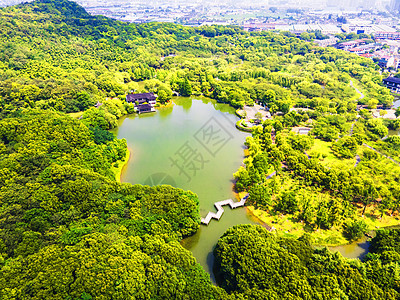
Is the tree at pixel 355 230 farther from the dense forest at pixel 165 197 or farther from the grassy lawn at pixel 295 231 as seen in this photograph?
the grassy lawn at pixel 295 231

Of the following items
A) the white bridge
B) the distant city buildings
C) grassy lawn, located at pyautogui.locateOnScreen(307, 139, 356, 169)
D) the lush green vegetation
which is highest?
the distant city buildings

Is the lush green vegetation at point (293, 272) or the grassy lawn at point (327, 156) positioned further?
the grassy lawn at point (327, 156)

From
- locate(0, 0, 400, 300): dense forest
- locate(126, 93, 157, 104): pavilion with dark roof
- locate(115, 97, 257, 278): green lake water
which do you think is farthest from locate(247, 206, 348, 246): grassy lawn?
locate(126, 93, 157, 104): pavilion with dark roof

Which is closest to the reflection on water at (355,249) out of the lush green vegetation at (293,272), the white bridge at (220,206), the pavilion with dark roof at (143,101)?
the lush green vegetation at (293,272)

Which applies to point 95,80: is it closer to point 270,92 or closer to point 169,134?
point 169,134

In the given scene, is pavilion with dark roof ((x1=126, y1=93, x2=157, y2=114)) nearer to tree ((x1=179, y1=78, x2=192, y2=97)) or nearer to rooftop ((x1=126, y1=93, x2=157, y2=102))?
rooftop ((x1=126, y1=93, x2=157, y2=102))

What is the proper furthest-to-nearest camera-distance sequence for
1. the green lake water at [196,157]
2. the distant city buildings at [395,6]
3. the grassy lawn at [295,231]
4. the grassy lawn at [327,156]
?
the distant city buildings at [395,6] < the grassy lawn at [327,156] < the green lake water at [196,157] < the grassy lawn at [295,231]

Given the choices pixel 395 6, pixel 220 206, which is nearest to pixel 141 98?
pixel 220 206
